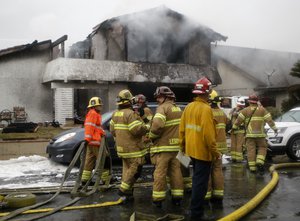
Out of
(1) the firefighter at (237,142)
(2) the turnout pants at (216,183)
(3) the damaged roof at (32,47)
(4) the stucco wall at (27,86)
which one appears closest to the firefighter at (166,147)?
(2) the turnout pants at (216,183)

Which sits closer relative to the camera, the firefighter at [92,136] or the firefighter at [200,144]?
the firefighter at [200,144]

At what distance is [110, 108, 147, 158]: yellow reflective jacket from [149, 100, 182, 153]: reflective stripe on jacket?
27 centimetres

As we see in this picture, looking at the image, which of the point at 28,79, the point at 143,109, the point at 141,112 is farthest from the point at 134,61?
the point at 141,112

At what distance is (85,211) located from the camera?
585cm

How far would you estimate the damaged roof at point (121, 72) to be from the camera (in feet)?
64.2

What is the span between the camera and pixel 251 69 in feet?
109

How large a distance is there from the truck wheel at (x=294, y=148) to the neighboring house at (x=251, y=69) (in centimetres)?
1675

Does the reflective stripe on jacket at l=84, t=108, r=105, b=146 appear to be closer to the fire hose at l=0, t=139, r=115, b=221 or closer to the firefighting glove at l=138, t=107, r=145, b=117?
the fire hose at l=0, t=139, r=115, b=221

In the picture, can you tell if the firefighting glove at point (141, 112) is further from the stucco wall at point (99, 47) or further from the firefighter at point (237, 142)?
the stucco wall at point (99, 47)

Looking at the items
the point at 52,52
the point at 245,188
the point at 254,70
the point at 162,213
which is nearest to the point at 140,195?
the point at 162,213

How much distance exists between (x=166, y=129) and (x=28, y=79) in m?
16.2

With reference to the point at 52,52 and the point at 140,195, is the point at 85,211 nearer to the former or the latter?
the point at 140,195

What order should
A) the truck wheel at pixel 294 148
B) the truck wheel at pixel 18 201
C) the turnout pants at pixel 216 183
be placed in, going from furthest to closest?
1. the truck wheel at pixel 294 148
2. the turnout pants at pixel 216 183
3. the truck wheel at pixel 18 201

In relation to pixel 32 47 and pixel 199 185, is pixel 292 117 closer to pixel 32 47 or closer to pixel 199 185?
pixel 199 185
